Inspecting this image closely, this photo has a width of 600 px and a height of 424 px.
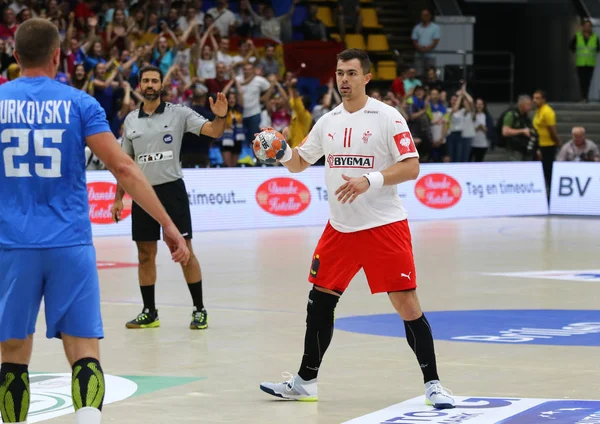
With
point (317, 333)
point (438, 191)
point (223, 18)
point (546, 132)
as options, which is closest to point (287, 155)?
point (317, 333)

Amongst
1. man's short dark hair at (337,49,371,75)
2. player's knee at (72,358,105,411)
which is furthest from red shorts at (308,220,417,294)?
player's knee at (72,358,105,411)

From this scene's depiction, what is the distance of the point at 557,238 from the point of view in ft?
64.8

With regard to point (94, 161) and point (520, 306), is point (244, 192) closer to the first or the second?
point (94, 161)

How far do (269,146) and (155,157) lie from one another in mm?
3259

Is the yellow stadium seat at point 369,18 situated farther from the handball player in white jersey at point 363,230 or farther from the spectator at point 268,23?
the handball player in white jersey at point 363,230

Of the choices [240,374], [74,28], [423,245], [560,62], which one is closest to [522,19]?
[560,62]

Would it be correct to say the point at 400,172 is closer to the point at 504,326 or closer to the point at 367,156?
the point at 367,156

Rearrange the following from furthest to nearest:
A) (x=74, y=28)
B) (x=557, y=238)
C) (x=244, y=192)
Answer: (x=74, y=28) < (x=244, y=192) < (x=557, y=238)

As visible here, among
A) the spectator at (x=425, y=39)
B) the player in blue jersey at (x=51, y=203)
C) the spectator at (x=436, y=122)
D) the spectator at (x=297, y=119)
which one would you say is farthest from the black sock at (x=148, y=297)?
the spectator at (x=425, y=39)

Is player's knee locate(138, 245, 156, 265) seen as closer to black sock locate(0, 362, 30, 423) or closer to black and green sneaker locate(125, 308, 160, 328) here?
black and green sneaker locate(125, 308, 160, 328)

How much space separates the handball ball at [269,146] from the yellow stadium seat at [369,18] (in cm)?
2457

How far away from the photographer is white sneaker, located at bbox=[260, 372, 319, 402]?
7.52 m

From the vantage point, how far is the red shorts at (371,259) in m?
7.31

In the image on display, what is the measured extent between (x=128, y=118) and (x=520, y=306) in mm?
4233
